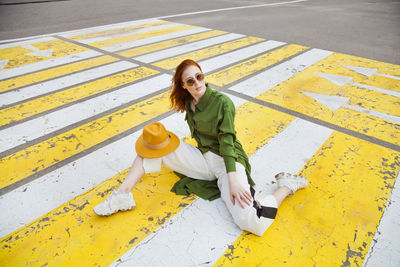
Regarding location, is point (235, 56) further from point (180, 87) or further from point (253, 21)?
point (253, 21)

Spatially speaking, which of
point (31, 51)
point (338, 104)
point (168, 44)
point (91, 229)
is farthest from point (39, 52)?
point (338, 104)

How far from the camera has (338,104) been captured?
12.8 feet

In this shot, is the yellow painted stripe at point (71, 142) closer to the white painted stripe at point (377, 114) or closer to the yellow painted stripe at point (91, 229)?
the yellow painted stripe at point (91, 229)

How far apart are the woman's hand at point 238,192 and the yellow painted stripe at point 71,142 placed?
186cm

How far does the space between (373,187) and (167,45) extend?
5470mm

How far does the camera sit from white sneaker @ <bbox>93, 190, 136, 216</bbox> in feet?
6.92

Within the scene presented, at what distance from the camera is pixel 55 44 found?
6371mm

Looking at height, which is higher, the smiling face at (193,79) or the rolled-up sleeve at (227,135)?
the smiling face at (193,79)

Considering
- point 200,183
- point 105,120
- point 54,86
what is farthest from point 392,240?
point 54,86

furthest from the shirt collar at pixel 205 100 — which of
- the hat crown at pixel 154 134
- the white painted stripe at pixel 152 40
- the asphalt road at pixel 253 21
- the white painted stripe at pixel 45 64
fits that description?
the asphalt road at pixel 253 21

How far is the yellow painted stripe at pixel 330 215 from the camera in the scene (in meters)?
1.87

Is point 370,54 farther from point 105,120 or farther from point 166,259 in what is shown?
point 166,259

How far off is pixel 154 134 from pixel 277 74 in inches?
141

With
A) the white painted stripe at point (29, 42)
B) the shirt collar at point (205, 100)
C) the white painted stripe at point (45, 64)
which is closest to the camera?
the shirt collar at point (205, 100)
